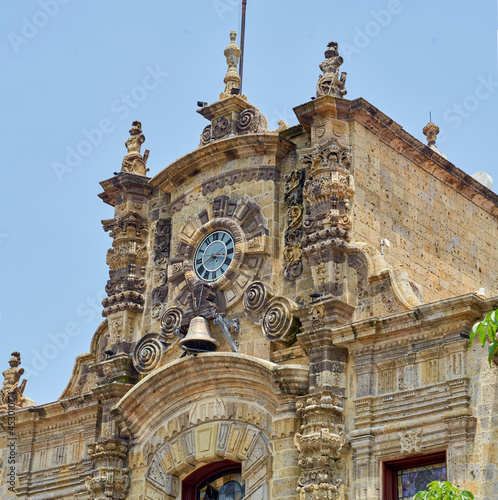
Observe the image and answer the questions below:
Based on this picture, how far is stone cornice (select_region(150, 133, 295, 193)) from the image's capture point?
77.0ft

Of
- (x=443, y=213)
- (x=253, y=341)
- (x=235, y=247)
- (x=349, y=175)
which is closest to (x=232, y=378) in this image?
(x=253, y=341)

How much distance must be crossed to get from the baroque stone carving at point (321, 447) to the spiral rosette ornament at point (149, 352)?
4.16 metres

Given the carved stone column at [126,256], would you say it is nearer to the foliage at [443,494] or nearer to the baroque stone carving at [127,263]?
the baroque stone carving at [127,263]

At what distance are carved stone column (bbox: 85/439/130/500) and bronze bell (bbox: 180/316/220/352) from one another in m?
2.52

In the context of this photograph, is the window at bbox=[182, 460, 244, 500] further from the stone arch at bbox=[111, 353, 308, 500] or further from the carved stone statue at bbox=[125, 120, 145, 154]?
the carved stone statue at bbox=[125, 120, 145, 154]

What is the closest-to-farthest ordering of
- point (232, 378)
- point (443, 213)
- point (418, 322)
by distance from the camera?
point (418, 322)
point (232, 378)
point (443, 213)

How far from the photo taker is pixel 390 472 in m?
19.8

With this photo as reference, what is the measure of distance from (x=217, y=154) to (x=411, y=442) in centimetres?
769

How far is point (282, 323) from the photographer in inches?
854

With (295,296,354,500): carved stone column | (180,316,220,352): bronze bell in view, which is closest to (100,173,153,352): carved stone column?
(180,316,220,352): bronze bell

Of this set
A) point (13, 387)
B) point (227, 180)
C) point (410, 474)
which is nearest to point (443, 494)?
point (410, 474)

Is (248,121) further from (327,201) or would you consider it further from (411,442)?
(411,442)

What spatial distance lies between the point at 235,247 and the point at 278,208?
1.11 meters

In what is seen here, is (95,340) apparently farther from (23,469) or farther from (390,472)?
(390,472)
